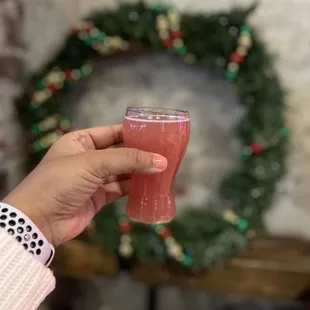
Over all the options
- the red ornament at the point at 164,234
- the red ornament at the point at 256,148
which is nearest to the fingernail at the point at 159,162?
the red ornament at the point at 164,234

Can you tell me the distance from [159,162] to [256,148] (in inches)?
33.6

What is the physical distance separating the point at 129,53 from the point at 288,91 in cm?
72

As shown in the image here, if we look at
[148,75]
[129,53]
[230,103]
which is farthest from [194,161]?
[129,53]

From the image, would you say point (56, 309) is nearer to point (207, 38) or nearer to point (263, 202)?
point (263, 202)

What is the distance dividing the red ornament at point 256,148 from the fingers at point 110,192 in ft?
2.29

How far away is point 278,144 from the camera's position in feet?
5.76

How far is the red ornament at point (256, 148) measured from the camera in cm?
174

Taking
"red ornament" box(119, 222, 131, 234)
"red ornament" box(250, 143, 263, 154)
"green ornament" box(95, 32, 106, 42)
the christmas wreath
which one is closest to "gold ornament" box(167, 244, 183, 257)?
the christmas wreath

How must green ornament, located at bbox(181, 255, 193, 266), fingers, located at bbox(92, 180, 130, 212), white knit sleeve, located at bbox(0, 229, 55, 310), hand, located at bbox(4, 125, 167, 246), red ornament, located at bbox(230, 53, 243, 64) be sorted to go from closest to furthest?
white knit sleeve, located at bbox(0, 229, 55, 310) → hand, located at bbox(4, 125, 167, 246) → fingers, located at bbox(92, 180, 130, 212) → green ornament, located at bbox(181, 255, 193, 266) → red ornament, located at bbox(230, 53, 243, 64)

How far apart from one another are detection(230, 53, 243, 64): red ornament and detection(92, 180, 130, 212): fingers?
0.79 meters

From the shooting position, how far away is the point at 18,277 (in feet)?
2.67

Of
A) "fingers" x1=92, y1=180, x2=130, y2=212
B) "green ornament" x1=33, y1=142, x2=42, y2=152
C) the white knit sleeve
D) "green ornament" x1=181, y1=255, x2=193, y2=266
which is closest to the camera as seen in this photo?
the white knit sleeve

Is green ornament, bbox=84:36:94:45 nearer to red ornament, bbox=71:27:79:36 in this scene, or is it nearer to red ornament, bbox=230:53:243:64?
red ornament, bbox=71:27:79:36

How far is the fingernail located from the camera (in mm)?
975
